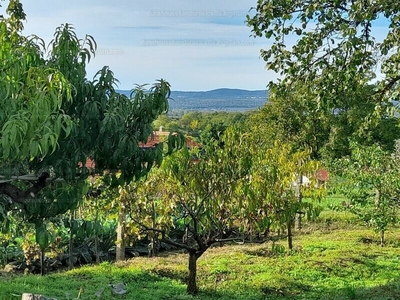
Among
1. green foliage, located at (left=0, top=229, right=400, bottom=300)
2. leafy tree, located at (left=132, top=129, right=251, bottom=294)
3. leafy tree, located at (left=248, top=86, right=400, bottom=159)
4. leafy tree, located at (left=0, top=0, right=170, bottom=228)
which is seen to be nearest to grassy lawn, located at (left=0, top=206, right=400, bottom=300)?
green foliage, located at (left=0, top=229, right=400, bottom=300)

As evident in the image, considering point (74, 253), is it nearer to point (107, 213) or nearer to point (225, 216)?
point (107, 213)

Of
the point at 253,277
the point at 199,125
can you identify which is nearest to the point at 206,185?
the point at 253,277

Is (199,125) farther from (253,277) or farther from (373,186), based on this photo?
(373,186)

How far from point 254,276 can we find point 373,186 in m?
2.89

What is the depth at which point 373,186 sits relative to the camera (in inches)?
352

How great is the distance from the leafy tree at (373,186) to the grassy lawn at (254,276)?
1.19 m

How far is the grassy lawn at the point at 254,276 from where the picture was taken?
26.2 feet

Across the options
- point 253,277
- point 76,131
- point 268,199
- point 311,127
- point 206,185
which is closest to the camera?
point 76,131

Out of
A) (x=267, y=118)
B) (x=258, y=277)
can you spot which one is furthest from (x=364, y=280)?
(x=267, y=118)

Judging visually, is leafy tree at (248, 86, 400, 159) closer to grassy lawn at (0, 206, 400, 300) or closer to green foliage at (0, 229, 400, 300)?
grassy lawn at (0, 206, 400, 300)

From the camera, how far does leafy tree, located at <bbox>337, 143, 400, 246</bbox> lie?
26.9 feet

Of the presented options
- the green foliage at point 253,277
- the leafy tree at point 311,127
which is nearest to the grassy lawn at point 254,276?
the green foliage at point 253,277

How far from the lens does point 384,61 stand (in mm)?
6230

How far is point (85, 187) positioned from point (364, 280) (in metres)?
7.20
